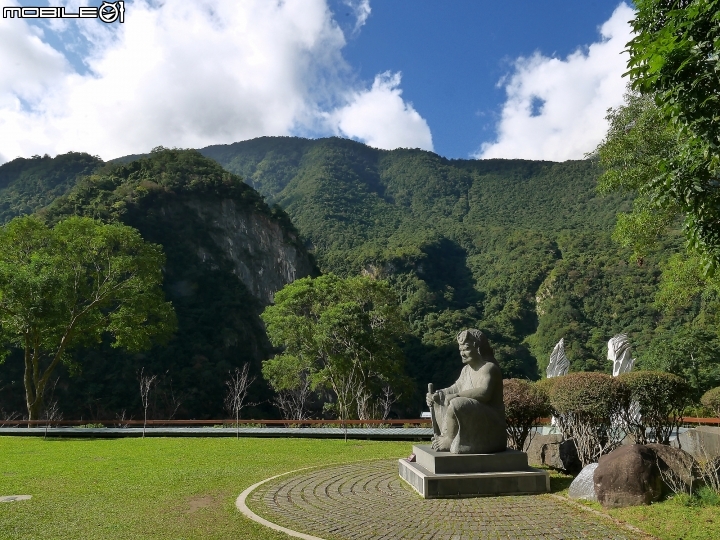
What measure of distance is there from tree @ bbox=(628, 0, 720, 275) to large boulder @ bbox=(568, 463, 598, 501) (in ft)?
9.10

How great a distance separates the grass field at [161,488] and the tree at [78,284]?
21.4 ft

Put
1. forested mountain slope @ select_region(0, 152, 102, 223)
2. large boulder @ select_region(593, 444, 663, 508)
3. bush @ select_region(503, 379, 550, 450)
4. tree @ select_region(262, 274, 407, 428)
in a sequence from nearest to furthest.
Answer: large boulder @ select_region(593, 444, 663, 508), bush @ select_region(503, 379, 550, 450), tree @ select_region(262, 274, 407, 428), forested mountain slope @ select_region(0, 152, 102, 223)

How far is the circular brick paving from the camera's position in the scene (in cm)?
548

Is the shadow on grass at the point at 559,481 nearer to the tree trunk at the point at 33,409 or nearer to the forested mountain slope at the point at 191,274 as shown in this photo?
the tree trunk at the point at 33,409

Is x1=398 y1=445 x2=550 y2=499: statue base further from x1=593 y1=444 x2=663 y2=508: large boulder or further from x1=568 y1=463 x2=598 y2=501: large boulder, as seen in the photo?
x1=593 y1=444 x2=663 y2=508: large boulder

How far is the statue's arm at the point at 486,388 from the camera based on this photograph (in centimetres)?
779

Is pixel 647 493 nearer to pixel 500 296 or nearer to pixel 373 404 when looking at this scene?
pixel 373 404

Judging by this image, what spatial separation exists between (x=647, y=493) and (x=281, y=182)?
326ft

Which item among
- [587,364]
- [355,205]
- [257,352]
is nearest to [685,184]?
[587,364]

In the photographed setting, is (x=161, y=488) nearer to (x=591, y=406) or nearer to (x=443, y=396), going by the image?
(x=443, y=396)

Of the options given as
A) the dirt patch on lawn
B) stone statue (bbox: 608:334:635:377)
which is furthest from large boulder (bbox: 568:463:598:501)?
stone statue (bbox: 608:334:635:377)

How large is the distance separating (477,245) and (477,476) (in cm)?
6512

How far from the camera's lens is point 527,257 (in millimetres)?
60219

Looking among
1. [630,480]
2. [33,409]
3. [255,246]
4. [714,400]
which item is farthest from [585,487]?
[255,246]
